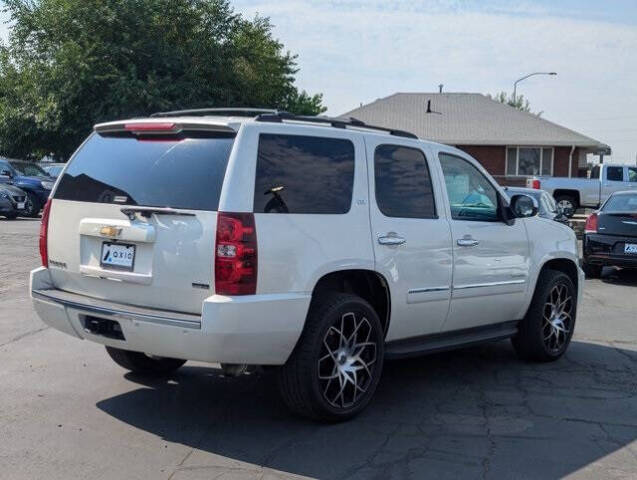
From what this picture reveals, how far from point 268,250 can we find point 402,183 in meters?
1.54

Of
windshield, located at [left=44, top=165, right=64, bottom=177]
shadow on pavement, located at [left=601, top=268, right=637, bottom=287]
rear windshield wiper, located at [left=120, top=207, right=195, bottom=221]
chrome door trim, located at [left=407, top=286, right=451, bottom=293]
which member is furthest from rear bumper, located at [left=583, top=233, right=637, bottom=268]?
windshield, located at [left=44, top=165, right=64, bottom=177]

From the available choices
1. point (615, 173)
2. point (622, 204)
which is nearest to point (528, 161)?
point (615, 173)

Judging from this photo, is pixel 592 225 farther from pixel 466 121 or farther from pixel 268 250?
pixel 466 121

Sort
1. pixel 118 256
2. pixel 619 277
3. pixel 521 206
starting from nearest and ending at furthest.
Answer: pixel 118 256
pixel 521 206
pixel 619 277

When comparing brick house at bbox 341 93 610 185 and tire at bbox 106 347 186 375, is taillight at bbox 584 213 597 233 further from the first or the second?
brick house at bbox 341 93 610 185

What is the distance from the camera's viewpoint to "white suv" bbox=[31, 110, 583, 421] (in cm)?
498

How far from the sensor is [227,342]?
4895 millimetres

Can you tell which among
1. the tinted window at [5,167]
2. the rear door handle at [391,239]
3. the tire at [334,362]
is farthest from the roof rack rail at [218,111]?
the tinted window at [5,167]

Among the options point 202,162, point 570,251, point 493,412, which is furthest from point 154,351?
point 570,251

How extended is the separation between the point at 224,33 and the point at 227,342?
3086cm

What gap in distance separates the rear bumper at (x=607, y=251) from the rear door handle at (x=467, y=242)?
24.3 feet

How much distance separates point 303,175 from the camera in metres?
5.46

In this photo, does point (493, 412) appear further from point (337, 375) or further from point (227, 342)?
point (227, 342)

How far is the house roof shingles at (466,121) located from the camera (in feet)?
115
